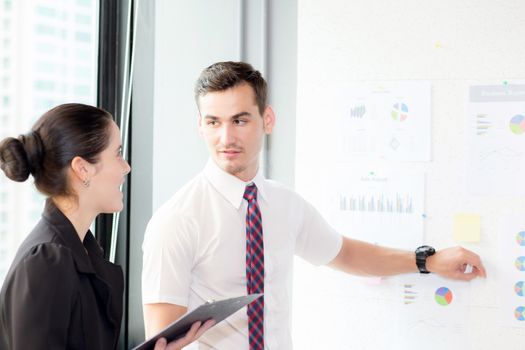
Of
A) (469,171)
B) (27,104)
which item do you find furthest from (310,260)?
(27,104)

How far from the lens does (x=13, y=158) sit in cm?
104

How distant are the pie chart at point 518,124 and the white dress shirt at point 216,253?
2.29ft

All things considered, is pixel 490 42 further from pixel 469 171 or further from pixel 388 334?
pixel 388 334

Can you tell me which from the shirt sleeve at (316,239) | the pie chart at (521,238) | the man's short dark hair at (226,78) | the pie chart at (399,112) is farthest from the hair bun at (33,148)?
the pie chart at (521,238)

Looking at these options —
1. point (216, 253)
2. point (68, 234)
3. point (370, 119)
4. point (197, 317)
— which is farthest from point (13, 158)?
point (370, 119)

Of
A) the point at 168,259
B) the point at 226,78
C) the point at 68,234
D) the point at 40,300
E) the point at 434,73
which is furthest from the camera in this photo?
the point at 434,73

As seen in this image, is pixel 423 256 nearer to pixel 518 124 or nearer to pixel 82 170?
pixel 518 124

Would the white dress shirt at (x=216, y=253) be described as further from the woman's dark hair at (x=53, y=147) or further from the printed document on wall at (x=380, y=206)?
the woman's dark hair at (x=53, y=147)

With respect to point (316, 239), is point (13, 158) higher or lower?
higher

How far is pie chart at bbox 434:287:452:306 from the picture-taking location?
5.65 ft

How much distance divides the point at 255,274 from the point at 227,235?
0.40ft

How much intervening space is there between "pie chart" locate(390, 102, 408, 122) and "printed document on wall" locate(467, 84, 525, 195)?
18cm

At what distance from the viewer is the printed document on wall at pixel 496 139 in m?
1.66

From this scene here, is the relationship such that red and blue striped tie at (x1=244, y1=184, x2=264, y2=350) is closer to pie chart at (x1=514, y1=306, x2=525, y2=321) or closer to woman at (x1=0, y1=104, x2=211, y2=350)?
woman at (x1=0, y1=104, x2=211, y2=350)
